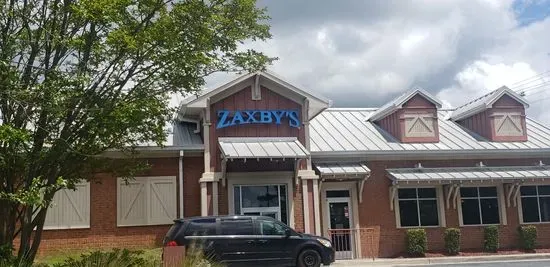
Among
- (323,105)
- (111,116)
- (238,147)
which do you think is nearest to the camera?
(111,116)

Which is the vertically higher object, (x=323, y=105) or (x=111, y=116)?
(x=323, y=105)

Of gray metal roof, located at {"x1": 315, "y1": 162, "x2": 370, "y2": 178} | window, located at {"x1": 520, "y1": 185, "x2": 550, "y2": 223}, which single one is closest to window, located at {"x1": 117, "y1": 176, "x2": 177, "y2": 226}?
gray metal roof, located at {"x1": 315, "y1": 162, "x2": 370, "y2": 178}

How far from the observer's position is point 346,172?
2186cm

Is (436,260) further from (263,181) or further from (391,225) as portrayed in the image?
(263,181)

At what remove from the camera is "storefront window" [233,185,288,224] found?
21.2 metres

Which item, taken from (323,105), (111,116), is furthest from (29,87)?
(323,105)

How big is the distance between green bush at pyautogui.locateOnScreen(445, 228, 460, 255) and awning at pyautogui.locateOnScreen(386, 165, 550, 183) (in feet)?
6.65

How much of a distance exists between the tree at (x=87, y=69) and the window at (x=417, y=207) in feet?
42.6

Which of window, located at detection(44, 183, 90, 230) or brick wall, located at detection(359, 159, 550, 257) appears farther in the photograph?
brick wall, located at detection(359, 159, 550, 257)

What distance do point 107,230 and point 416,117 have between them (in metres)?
13.3

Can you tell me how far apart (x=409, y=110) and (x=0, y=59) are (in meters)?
18.1

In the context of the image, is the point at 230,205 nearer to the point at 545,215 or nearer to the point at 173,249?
the point at 173,249

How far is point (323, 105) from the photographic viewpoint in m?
22.2

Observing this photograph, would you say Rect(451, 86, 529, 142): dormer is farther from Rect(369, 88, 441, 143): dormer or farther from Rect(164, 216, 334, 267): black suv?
Rect(164, 216, 334, 267): black suv
